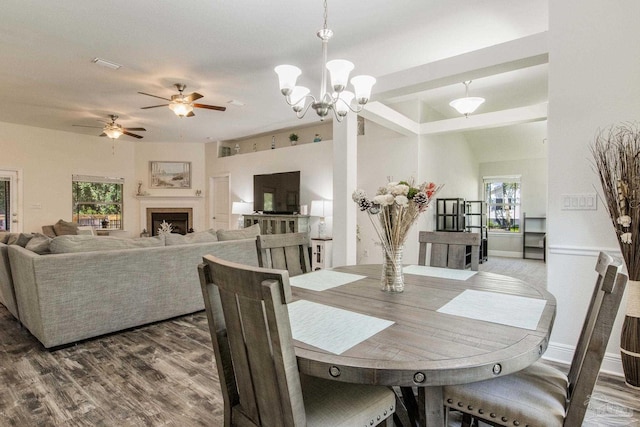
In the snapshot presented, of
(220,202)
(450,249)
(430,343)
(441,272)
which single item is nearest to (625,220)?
(450,249)

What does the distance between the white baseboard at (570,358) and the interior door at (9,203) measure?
28.1 ft

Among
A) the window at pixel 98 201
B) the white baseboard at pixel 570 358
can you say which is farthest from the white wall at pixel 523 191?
the window at pixel 98 201

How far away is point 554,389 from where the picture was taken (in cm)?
126

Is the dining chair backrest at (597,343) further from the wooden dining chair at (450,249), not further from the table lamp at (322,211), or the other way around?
the table lamp at (322,211)

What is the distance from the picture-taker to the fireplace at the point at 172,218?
8422mm

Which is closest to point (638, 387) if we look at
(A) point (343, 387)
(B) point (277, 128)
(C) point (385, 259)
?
(C) point (385, 259)

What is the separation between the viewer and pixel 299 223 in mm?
6316

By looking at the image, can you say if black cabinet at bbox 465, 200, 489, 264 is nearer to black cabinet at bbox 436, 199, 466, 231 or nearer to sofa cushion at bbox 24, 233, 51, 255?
black cabinet at bbox 436, 199, 466, 231

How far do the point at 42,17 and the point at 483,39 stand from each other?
3.98m

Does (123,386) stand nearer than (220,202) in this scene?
Yes

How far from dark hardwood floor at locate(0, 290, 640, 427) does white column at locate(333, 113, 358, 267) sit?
1694mm

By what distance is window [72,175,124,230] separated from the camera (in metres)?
7.54

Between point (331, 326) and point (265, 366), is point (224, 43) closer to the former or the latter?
point (331, 326)

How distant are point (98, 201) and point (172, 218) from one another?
1.63 meters
